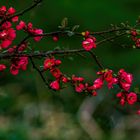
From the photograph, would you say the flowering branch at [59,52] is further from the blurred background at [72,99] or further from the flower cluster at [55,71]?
the blurred background at [72,99]

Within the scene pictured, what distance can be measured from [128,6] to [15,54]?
294 inches

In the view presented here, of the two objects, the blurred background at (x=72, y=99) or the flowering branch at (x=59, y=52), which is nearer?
the flowering branch at (x=59, y=52)

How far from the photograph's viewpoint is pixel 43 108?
613 cm

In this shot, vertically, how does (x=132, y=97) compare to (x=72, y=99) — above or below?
above

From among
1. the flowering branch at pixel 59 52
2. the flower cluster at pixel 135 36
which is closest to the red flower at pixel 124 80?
the flowering branch at pixel 59 52

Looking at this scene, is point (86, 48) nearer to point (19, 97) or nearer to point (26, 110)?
point (26, 110)

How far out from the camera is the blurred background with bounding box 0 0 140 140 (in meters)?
5.41

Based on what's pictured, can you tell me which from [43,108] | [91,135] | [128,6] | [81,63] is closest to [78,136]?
[91,135]

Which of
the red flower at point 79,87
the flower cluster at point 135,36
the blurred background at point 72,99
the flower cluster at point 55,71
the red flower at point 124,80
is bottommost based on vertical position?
the blurred background at point 72,99

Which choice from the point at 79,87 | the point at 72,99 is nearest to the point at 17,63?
the point at 79,87

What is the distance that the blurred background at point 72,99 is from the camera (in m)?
5.41

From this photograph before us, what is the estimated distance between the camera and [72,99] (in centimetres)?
678

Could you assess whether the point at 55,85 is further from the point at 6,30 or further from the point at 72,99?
the point at 72,99

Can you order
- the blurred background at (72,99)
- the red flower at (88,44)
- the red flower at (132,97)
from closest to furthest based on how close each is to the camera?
the red flower at (88,44)
the red flower at (132,97)
the blurred background at (72,99)
